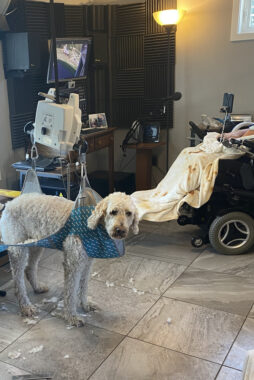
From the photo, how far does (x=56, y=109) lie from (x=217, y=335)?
1.44 m

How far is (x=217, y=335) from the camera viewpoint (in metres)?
2.06

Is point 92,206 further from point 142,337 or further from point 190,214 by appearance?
point 190,214

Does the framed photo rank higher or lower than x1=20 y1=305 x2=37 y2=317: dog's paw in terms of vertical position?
higher

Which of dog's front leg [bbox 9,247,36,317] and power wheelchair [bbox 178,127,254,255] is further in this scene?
power wheelchair [bbox 178,127,254,255]

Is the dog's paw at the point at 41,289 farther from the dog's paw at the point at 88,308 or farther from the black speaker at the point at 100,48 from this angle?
the black speaker at the point at 100,48

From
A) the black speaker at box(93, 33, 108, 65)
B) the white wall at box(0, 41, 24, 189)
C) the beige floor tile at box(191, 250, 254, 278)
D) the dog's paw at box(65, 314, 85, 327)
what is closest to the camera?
the dog's paw at box(65, 314, 85, 327)

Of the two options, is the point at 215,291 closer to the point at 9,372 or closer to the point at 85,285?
the point at 85,285

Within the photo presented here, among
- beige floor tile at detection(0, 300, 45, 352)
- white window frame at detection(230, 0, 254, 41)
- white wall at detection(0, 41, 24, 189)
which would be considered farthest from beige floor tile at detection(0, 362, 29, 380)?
white window frame at detection(230, 0, 254, 41)

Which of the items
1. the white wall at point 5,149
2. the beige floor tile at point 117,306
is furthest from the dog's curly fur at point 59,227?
the white wall at point 5,149

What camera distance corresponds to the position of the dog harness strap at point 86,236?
197cm

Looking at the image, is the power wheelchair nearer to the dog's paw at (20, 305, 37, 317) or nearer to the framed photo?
the dog's paw at (20, 305, 37, 317)

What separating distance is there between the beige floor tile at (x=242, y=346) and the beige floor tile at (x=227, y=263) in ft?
1.95

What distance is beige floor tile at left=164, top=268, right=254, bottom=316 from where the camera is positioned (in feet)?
7.67

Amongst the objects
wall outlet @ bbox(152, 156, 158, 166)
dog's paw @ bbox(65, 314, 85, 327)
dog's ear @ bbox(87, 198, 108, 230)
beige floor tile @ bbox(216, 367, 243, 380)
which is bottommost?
beige floor tile @ bbox(216, 367, 243, 380)
